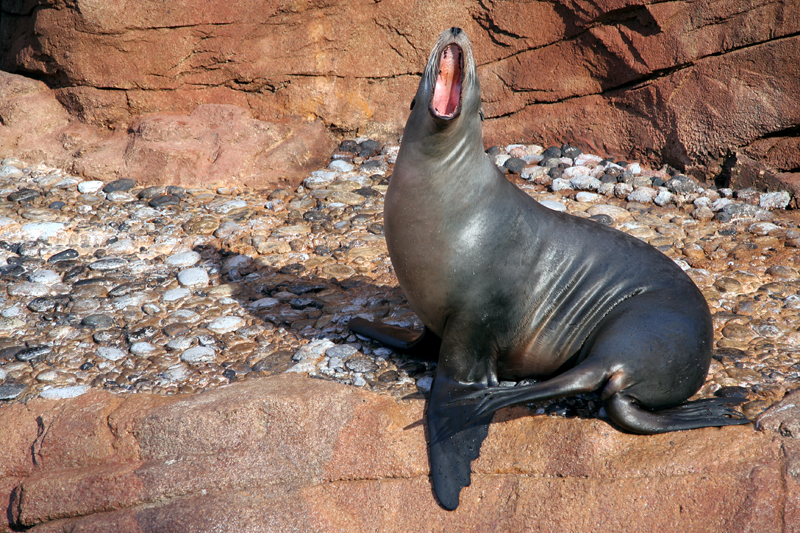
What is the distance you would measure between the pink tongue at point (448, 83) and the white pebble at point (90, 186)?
3.94 meters

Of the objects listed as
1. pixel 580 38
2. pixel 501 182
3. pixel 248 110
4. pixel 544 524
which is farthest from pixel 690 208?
pixel 248 110

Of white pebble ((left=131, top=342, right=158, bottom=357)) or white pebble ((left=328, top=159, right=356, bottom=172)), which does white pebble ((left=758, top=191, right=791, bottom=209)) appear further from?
white pebble ((left=131, top=342, right=158, bottom=357))

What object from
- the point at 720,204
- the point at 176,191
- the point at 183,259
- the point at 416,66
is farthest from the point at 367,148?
the point at 720,204

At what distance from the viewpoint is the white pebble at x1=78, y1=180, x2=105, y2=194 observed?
6.10 meters

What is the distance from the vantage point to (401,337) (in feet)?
12.6

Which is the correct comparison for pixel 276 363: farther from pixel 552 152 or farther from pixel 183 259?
pixel 552 152

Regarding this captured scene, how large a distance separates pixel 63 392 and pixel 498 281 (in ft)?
7.38

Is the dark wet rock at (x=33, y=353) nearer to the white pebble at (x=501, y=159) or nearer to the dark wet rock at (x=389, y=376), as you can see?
the dark wet rock at (x=389, y=376)

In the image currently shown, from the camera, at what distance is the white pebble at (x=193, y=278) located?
4.72m

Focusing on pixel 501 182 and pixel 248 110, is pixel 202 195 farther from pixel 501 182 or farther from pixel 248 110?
pixel 501 182

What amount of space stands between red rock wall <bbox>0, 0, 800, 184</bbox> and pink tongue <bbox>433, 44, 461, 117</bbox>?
3.53 m

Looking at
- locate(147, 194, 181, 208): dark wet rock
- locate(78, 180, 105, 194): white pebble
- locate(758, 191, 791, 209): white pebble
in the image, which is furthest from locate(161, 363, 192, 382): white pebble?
locate(758, 191, 791, 209): white pebble

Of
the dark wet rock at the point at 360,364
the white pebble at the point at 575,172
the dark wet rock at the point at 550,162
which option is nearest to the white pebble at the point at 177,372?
the dark wet rock at the point at 360,364

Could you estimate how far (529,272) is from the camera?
3.36 metres
